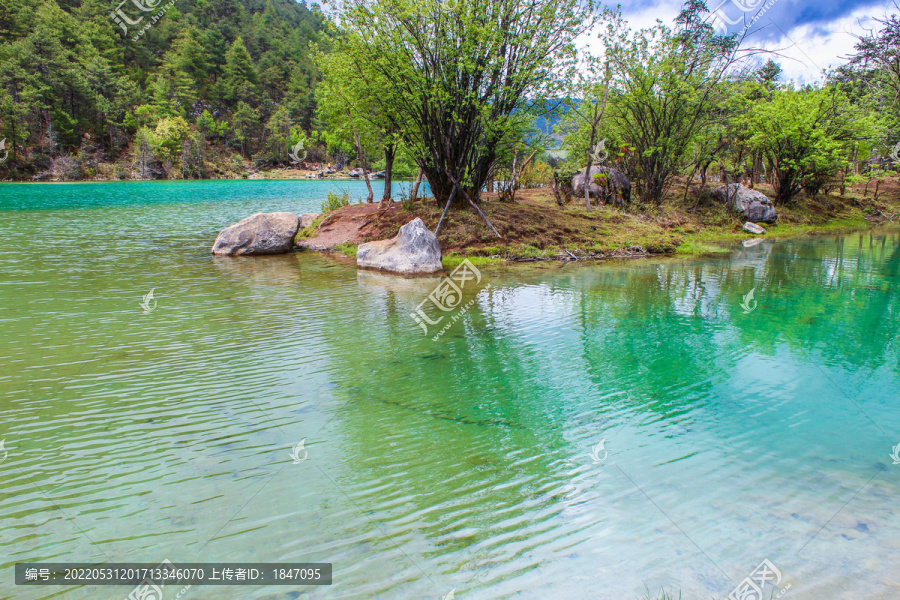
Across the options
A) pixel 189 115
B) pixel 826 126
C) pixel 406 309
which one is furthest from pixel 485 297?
pixel 189 115

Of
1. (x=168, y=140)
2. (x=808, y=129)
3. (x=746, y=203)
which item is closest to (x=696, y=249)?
(x=746, y=203)

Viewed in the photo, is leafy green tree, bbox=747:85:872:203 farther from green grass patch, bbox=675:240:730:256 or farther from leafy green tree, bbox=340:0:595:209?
leafy green tree, bbox=340:0:595:209

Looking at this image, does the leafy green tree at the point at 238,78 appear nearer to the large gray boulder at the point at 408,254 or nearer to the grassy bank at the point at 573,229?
the grassy bank at the point at 573,229

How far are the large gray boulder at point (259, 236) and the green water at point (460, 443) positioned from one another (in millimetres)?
7113

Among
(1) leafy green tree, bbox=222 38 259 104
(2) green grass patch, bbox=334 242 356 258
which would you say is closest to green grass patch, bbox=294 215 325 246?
(2) green grass patch, bbox=334 242 356 258

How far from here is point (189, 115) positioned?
105000 millimetres

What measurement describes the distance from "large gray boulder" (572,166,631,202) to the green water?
53.7ft

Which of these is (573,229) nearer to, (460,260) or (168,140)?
(460,260)

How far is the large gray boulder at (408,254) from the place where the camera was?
15.0 m

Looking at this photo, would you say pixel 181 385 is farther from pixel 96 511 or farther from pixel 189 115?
pixel 189 115

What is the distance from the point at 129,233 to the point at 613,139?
91.0ft

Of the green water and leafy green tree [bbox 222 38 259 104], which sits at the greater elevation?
leafy green tree [bbox 222 38 259 104]

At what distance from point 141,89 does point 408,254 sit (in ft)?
395

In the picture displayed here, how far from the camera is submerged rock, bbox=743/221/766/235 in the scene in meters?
24.9
